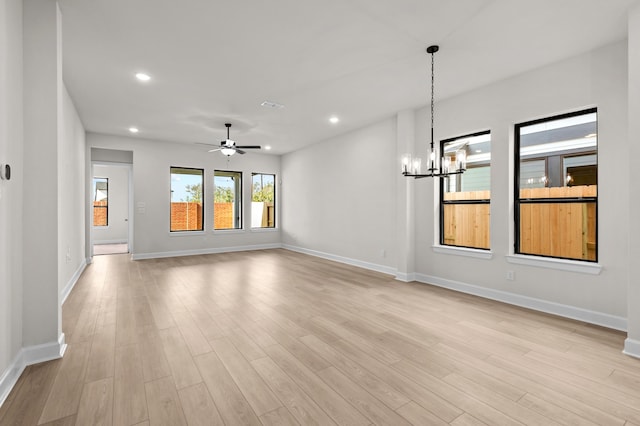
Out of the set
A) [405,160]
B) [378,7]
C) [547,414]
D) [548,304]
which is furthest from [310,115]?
[547,414]

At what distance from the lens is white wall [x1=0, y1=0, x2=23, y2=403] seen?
2047 mm

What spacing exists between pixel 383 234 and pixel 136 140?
20.8 ft

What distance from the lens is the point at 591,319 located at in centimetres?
333

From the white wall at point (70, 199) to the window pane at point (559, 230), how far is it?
19.9ft

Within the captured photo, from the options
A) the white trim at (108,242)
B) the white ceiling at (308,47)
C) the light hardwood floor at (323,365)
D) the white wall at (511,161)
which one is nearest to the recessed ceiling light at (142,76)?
the white ceiling at (308,47)

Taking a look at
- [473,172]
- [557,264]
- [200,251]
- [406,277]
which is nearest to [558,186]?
[557,264]

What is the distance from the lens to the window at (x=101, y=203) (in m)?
10.2

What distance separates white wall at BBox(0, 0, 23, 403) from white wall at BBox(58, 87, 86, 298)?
1843 mm

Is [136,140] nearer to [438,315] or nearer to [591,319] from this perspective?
[438,315]

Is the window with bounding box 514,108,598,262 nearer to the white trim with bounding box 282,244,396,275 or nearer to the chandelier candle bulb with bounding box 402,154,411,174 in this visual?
the chandelier candle bulb with bounding box 402,154,411,174

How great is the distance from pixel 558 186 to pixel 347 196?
3923 millimetres

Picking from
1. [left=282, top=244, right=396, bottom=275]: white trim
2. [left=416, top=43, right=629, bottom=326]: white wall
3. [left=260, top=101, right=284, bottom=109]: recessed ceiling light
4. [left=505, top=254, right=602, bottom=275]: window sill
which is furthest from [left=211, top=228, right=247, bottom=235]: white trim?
[left=505, top=254, right=602, bottom=275]: window sill

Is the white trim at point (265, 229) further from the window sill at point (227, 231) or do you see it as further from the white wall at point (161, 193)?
the white wall at point (161, 193)

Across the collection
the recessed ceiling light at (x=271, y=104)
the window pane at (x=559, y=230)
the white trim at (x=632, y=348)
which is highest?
the recessed ceiling light at (x=271, y=104)
